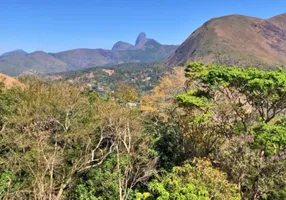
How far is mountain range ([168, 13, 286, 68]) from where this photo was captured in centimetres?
13015

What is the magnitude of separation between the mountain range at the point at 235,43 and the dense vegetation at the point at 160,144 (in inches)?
3956

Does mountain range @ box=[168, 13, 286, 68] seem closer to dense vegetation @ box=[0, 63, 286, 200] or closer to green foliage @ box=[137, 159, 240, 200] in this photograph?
dense vegetation @ box=[0, 63, 286, 200]

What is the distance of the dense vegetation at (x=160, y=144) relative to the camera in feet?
37.6

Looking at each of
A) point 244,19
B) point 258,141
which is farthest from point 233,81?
point 244,19

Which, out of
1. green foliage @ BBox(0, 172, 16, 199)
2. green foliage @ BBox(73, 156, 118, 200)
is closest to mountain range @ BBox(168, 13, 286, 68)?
green foliage @ BBox(73, 156, 118, 200)

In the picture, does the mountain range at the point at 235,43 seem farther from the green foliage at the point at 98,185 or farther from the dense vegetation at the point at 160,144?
the green foliage at the point at 98,185

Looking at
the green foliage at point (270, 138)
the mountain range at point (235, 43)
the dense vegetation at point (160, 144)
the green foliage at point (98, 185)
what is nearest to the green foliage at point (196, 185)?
the dense vegetation at point (160, 144)

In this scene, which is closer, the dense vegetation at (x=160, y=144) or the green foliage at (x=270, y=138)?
the green foliage at (x=270, y=138)

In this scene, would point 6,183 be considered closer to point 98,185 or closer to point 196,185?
point 98,185

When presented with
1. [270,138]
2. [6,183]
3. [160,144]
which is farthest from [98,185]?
[270,138]

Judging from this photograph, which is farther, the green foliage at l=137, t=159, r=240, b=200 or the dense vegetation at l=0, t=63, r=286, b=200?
the dense vegetation at l=0, t=63, r=286, b=200

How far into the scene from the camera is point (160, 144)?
704 inches

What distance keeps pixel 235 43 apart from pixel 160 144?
14383 cm

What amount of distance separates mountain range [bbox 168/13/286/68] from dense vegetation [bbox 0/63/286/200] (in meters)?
100
